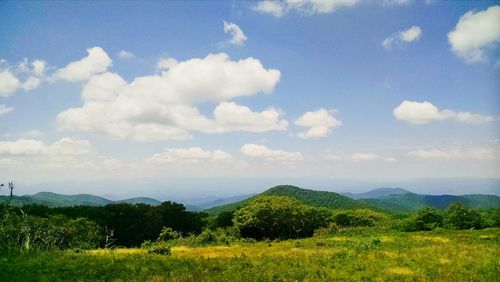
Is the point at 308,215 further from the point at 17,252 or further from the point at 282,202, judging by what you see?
the point at 17,252

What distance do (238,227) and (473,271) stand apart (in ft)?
177

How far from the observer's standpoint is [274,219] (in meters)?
72.9

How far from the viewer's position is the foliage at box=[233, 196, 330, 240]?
7212cm

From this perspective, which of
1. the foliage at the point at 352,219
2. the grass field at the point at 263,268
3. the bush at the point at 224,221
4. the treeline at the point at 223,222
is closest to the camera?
the grass field at the point at 263,268

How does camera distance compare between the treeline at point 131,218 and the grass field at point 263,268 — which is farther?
the treeline at point 131,218

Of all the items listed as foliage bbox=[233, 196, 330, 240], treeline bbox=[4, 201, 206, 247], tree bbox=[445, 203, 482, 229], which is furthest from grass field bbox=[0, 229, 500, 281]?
treeline bbox=[4, 201, 206, 247]

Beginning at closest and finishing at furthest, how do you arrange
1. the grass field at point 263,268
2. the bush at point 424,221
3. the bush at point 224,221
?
the grass field at point 263,268
the bush at point 424,221
the bush at point 224,221

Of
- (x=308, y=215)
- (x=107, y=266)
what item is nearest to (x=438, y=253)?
(x=107, y=266)

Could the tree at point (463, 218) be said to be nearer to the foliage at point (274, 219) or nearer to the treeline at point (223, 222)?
the treeline at point (223, 222)

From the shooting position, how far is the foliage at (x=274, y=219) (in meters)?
72.1

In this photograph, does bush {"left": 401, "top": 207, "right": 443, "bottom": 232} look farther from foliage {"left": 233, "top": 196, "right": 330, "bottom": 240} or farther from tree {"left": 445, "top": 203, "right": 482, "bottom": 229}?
foliage {"left": 233, "top": 196, "right": 330, "bottom": 240}

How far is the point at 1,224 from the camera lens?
3052 cm

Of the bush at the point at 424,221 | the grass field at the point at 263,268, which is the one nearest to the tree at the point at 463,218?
the bush at the point at 424,221

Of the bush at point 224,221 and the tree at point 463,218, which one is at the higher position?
the tree at point 463,218
